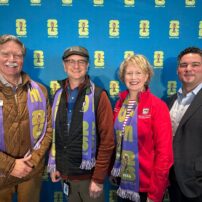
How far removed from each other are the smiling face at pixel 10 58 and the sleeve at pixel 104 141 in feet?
1.92

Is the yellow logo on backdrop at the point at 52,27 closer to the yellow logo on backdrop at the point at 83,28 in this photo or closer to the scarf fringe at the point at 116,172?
the yellow logo on backdrop at the point at 83,28

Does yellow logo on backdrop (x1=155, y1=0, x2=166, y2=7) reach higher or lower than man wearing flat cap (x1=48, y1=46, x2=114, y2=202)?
higher

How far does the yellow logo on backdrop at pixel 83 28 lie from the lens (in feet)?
6.29

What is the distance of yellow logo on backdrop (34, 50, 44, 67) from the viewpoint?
194 cm

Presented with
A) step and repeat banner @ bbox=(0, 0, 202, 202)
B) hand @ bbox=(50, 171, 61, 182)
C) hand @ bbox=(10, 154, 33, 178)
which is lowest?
hand @ bbox=(50, 171, 61, 182)

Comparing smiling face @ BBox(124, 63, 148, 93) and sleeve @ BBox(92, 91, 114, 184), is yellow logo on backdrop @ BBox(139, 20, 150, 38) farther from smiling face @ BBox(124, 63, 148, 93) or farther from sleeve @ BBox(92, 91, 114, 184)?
sleeve @ BBox(92, 91, 114, 184)

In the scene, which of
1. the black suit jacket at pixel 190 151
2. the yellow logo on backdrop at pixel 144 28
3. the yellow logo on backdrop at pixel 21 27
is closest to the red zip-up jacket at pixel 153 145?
the black suit jacket at pixel 190 151

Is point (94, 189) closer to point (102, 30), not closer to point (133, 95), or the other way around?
point (133, 95)

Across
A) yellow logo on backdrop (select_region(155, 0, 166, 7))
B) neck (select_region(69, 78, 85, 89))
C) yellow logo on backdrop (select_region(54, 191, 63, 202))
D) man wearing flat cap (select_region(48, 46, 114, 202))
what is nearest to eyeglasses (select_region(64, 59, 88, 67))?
man wearing flat cap (select_region(48, 46, 114, 202))

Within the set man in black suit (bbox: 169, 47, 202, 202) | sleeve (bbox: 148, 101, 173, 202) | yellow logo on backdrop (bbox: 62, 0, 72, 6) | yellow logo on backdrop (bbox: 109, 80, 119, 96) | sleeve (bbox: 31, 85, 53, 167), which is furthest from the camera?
yellow logo on backdrop (bbox: 109, 80, 119, 96)

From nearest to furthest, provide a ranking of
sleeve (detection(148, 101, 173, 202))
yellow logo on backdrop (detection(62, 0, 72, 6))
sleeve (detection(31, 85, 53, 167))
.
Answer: sleeve (detection(148, 101, 173, 202))
sleeve (detection(31, 85, 53, 167))
yellow logo on backdrop (detection(62, 0, 72, 6))

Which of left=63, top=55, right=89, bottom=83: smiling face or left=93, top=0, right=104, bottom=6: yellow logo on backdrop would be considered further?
left=93, top=0, right=104, bottom=6: yellow logo on backdrop

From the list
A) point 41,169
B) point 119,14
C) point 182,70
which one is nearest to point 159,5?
point 119,14

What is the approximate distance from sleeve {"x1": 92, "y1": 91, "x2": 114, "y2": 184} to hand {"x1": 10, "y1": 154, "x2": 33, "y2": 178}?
43cm
